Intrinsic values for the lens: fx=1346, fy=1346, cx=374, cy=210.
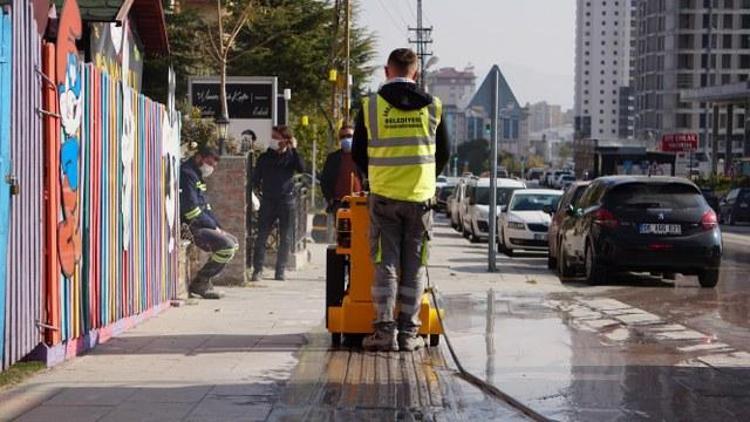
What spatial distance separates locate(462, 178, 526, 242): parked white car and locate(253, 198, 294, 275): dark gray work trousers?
15604 millimetres

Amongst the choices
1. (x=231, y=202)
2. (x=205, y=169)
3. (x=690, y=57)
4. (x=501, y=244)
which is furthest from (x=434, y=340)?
(x=690, y=57)

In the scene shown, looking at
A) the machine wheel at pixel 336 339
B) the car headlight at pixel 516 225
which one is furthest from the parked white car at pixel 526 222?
the machine wheel at pixel 336 339

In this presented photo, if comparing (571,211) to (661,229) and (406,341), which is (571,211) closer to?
(661,229)

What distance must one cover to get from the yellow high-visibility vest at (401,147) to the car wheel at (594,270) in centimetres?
916

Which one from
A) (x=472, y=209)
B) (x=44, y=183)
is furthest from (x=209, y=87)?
(x=44, y=183)

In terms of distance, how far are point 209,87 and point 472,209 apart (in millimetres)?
8347

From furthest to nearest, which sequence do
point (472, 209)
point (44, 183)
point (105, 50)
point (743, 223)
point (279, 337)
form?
point (743, 223) < point (472, 209) < point (105, 50) < point (279, 337) < point (44, 183)

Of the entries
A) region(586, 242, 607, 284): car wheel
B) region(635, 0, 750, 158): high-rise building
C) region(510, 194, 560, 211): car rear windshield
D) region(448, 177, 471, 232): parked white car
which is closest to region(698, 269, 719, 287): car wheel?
region(586, 242, 607, 284): car wheel

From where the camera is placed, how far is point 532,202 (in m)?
29.8

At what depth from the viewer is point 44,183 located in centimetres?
857

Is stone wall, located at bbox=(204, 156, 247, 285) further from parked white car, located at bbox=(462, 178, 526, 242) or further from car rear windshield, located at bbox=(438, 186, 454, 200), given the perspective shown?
car rear windshield, located at bbox=(438, 186, 454, 200)

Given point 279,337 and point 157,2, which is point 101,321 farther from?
point 157,2

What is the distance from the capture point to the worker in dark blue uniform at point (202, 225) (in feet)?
47.6

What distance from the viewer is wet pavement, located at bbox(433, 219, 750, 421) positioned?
7859mm
